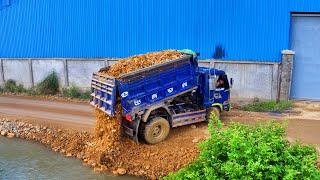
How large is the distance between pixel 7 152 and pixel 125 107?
16.5ft

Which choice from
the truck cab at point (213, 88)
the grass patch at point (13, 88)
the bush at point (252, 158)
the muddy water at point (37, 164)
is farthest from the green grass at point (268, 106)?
the grass patch at point (13, 88)

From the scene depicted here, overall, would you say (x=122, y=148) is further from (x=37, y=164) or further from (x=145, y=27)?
(x=145, y=27)

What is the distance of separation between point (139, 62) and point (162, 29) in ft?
21.6

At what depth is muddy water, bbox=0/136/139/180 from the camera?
1100cm

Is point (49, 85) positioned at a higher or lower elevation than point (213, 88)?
lower

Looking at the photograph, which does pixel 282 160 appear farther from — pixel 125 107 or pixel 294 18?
pixel 294 18

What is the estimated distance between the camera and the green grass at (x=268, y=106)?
15680 millimetres

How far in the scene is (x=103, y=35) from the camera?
62.1ft

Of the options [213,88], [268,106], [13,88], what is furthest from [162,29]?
[13,88]

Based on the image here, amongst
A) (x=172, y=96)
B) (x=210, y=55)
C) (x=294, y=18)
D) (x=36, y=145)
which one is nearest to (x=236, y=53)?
(x=210, y=55)

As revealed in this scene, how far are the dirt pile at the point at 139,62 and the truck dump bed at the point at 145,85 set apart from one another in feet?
1.10

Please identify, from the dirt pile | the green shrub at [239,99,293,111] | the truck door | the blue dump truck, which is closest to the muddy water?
the blue dump truck

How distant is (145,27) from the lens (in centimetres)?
1805

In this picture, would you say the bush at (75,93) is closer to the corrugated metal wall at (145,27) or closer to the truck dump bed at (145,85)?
the corrugated metal wall at (145,27)
